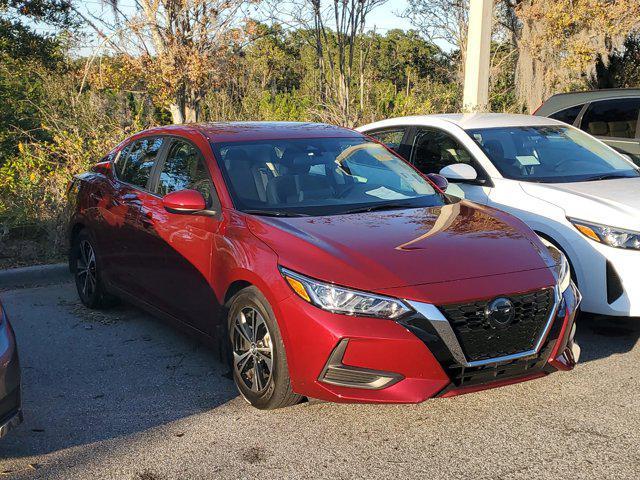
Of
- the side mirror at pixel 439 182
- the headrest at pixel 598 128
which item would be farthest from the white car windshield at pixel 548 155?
the headrest at pixel 598 128

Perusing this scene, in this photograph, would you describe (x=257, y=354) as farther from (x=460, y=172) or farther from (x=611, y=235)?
(x=460, y=172)

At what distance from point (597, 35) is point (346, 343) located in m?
13.2

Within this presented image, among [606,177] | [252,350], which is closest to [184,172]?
[252,350]

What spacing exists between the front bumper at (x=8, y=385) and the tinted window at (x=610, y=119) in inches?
292

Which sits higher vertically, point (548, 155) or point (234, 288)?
point (548, 155)

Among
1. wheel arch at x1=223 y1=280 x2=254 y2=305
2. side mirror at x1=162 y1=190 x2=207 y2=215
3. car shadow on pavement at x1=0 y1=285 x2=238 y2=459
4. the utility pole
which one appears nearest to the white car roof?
side mirror at x1=162 y1=190 x2=207 y2=215

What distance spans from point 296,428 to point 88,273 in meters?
3.18

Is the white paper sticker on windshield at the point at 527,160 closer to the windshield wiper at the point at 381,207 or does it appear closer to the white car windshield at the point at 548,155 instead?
the white car windshield at the point at 548,155

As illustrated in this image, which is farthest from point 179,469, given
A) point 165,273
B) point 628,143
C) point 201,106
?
point 201,106

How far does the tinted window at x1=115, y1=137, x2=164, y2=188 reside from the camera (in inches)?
227

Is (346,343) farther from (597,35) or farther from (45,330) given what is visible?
(597,35)

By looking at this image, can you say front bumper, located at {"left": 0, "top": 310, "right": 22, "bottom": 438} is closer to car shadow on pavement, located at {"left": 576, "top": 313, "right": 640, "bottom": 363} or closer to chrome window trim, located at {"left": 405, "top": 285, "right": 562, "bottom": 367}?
chrome window trim, located at {"left": 405, "top": 285, "right": 562, "bottom": 367}

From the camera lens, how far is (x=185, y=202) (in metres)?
4.71

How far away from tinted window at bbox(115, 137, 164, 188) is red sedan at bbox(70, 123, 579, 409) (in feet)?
0.08
